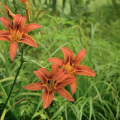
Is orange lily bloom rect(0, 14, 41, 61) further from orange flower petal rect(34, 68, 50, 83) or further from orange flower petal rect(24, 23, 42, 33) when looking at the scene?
orange flower petal rect(34, 68, 50, 83)

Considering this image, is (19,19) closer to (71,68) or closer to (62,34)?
(71,68)

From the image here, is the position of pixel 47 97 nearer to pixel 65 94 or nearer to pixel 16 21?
pixel 65 94

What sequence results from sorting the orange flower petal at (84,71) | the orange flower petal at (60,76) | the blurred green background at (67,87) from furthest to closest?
1. the blurred green background at (67,87)
2. the orange flower petal at (84,71)
3. the orange flower petal at (60,76)

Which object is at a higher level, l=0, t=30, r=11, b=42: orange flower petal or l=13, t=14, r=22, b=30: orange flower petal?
l=13, t=14, r=22, b=30: orange flower petal

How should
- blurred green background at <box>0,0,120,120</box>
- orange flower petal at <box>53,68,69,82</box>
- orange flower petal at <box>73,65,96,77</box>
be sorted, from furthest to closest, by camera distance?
blurred green background at <box>0,0,120,120</box>
orange flower petal at <box>73,65,96,77</box>
orange flower petal at <box>53,68,69,82</box>

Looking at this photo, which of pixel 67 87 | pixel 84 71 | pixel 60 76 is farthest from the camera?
pixel 67 87

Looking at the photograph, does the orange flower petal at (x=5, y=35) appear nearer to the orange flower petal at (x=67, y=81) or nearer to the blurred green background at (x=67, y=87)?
the blurred green background at (x=67, y=87)

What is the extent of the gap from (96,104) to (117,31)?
6.91ft

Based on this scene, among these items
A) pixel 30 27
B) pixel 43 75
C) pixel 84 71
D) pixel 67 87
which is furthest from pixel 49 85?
pixel 67 87

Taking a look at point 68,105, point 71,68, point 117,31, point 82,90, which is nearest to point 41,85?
point 71,68

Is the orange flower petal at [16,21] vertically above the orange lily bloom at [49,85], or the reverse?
the orange flower petal at [16,21]

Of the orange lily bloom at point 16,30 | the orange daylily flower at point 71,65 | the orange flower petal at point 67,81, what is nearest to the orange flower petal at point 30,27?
the orange lily bloom at point 16,30

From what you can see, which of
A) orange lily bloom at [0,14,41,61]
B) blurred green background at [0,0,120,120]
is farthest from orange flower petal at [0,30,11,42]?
blurred green background at [0,0,120,120]

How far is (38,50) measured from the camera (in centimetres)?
190
